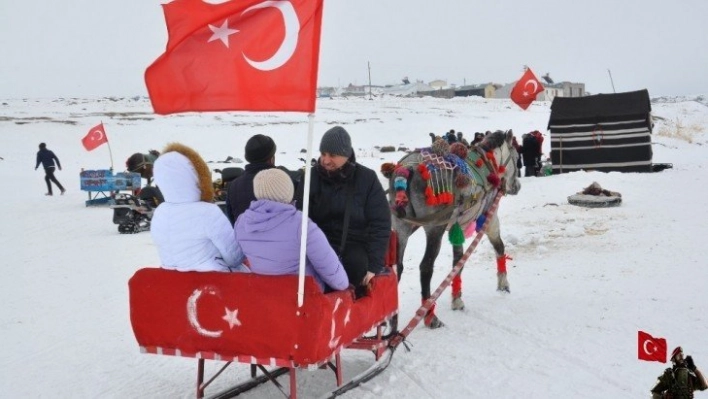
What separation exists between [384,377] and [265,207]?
2.06m

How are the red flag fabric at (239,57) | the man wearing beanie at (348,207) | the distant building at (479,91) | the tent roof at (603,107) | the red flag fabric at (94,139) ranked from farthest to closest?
the distant building at (479,91), the tent roof at (603,107), the red flag fabric at (94,139), the man wearing beanie at (348,207), the red flag fabric at (239,57)

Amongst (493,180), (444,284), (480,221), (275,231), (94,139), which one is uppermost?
(94,139)

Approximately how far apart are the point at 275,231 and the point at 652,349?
234 cm

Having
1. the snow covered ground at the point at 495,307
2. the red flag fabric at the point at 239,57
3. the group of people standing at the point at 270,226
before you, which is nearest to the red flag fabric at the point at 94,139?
the snow covered ground at the point at 495,307

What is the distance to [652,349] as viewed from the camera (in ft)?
8.04

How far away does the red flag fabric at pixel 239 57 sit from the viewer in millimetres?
3631

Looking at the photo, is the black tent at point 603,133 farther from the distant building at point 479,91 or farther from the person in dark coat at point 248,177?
the distant building at point 479,91

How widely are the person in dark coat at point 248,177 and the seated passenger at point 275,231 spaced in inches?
47.8

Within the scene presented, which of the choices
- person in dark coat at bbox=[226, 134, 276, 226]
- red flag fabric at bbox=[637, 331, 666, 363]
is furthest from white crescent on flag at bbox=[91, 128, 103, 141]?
red flag fabric at bbox=[637, 331, 666, 363]

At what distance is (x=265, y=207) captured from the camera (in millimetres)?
3865

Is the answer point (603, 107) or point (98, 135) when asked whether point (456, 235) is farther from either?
point (603, 107)

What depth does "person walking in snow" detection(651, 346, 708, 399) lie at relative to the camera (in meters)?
2.16

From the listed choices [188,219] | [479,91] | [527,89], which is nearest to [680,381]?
[188,219]

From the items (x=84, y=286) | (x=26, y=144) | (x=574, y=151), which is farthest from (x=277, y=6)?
(x=26, y=144)
